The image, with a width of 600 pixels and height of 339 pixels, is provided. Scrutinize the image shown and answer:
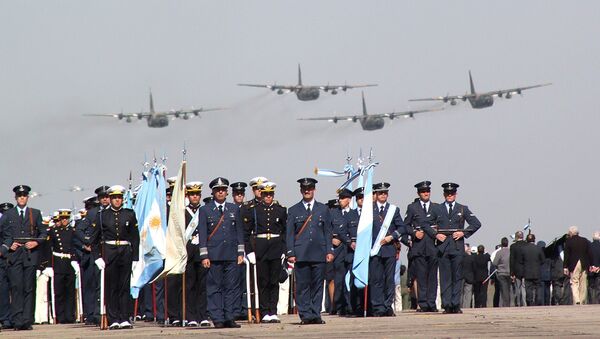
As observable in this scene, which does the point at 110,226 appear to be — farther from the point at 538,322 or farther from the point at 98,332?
the point at 538,322

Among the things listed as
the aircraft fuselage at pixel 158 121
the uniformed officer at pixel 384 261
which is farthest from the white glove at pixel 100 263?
the aircraft fuselage at pixel 158 121

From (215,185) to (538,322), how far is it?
5.69m

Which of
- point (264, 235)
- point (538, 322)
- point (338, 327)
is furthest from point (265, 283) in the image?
point (538, 322)

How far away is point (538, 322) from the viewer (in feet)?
73.2

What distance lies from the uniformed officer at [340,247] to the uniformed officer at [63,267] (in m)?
5.51

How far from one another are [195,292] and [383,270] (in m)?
3.73

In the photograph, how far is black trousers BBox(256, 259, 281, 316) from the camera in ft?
79.5

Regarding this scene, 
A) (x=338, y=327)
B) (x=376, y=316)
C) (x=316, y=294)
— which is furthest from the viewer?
(x=376, y=316)

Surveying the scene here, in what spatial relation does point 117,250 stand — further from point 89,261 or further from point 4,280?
point 89,261

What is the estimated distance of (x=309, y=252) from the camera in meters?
23.5

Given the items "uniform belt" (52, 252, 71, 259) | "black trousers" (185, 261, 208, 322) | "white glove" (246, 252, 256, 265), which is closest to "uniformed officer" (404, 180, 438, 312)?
"black trousers" (185, 261, 208, 322)

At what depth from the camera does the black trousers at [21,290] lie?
24984 mm

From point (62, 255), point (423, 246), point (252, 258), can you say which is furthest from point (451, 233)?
point (62, 255)

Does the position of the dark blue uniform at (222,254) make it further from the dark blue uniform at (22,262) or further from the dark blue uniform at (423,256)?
the dark blue uniform at (423,256)
